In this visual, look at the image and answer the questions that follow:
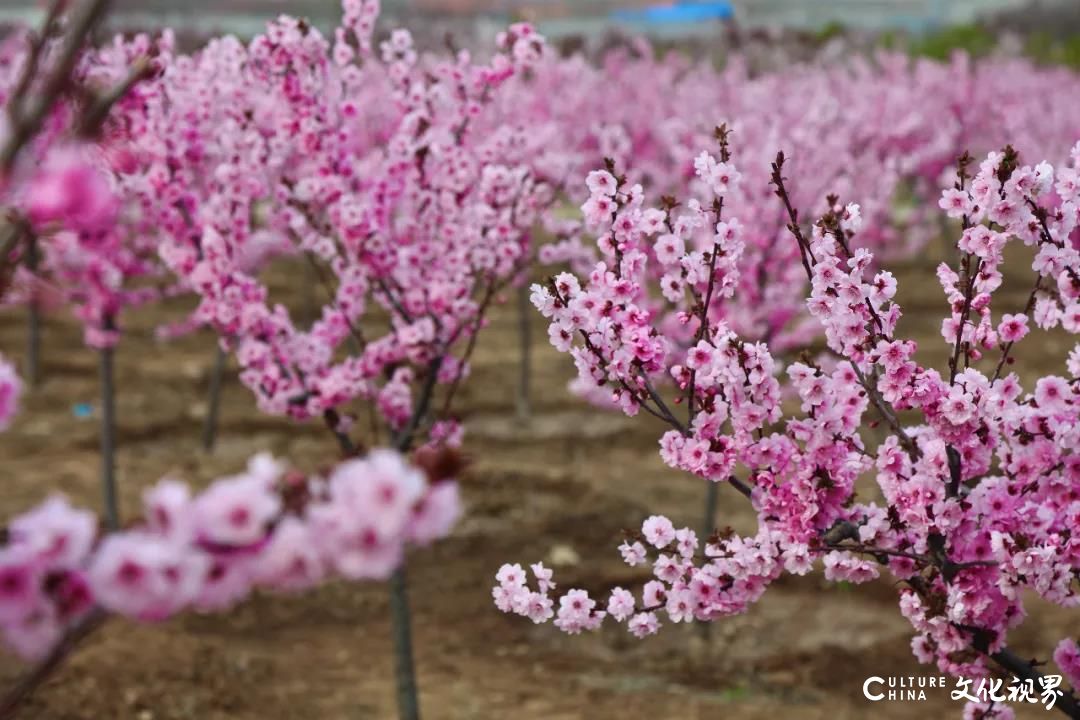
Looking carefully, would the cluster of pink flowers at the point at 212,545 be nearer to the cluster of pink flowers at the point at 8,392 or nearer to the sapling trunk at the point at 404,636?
the cluster of pink flowers at the point at 8,392

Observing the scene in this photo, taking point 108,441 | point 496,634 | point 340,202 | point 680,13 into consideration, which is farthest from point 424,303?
point 680,13

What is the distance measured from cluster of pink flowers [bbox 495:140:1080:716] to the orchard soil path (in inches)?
125

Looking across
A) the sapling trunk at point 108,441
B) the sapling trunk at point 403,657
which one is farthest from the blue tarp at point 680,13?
the sapling trunk at point 403,657

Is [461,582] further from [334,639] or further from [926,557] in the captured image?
[926,557]

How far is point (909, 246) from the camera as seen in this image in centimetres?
1516

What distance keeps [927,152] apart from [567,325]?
14608mm

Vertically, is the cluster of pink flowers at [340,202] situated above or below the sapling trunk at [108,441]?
above

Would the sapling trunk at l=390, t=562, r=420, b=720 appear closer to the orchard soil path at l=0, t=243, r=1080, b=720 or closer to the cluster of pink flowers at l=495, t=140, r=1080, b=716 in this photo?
the orchard soil path at l=0, t=243, r=1080, b=720

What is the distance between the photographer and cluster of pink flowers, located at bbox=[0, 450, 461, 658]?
1.52m

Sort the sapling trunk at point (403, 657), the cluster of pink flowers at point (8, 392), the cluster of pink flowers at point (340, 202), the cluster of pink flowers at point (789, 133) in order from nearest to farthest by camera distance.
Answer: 1. the cluster of pink flowers at point (8, 392)
2. the sapling trunk at point (403, 657)
3. the cluster of pink flowers at point (340, 202)
4. the cluster of pink flowers at point (789, 133)

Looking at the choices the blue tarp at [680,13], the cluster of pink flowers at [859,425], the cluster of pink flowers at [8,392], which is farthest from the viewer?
the blue tarp at [680,13]

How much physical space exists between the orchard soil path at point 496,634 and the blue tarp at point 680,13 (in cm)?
3323

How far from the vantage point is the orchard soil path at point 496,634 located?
691 centimetres

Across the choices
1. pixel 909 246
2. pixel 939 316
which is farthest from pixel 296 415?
pixel 939 316
